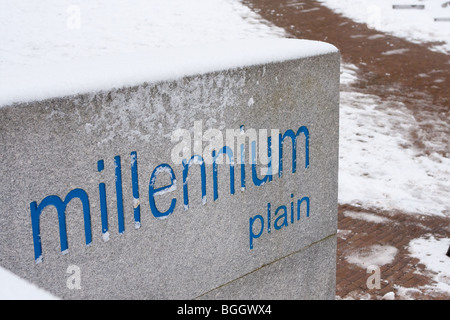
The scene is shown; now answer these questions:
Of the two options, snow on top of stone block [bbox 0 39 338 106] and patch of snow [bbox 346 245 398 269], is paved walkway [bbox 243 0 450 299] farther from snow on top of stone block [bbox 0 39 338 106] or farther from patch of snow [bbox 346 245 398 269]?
snow on top of stone block [bbox 0 39 338 106]

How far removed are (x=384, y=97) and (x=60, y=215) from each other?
26.8 ft

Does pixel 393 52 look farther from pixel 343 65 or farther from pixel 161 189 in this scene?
pixel 161 189

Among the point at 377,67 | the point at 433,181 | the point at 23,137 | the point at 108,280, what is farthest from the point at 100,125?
the point at 377,67

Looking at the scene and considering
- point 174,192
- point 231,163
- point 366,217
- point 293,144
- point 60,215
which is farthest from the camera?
point 366,217

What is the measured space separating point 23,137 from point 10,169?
5.0 inches

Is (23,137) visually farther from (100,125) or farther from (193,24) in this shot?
(193,24)

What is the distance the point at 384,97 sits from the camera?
31.3 feet

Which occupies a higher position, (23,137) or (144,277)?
(23,137)

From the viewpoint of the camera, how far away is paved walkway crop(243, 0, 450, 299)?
170 inches

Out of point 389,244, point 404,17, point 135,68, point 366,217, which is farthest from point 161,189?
point 404,17

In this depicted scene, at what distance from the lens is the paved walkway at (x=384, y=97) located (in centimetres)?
→ 431

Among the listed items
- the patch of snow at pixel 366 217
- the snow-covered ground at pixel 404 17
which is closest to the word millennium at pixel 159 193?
the patch of snow at pixel 366 217

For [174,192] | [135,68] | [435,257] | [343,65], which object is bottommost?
[435,257]
